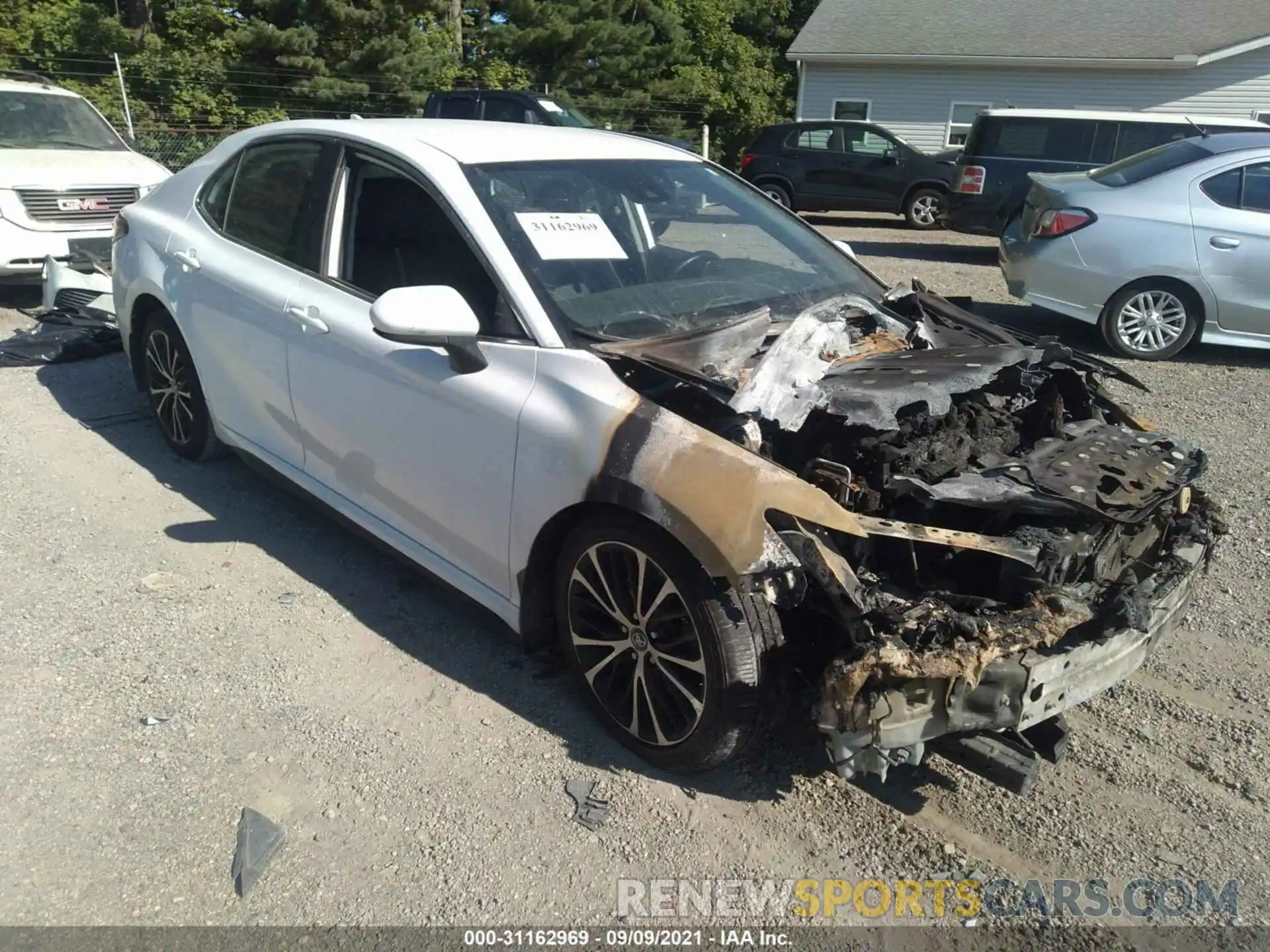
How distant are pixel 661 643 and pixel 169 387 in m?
3.35

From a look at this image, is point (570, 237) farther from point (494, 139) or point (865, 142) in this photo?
point (865, 142)

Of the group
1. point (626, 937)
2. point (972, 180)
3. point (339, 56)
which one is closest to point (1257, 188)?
point (972, 180)

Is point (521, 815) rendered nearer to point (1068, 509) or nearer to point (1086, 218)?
point (1068, 509)

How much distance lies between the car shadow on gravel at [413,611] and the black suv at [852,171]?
13.3 metres

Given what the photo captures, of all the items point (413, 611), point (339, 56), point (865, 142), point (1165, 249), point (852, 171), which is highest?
point (339, 56)

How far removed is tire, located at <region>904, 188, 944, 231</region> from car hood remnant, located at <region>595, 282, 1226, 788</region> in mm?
14146

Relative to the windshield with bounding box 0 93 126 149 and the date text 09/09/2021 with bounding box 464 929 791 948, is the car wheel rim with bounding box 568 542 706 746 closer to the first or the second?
the date text 09/09/2021 with bounding box 464 929 791 948

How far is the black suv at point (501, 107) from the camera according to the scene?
14.5 meters

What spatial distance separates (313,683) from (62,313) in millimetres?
5426

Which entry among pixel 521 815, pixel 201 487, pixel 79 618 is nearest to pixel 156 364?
pixel 201 487

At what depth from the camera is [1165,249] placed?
7.52m

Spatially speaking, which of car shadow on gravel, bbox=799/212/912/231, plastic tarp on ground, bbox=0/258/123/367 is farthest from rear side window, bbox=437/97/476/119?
plastic tarp on ground, bbox=0/258/123/367

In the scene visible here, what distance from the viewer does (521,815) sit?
2857 millimetres

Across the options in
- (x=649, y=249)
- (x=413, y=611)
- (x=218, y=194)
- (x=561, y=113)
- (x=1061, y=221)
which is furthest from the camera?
(x=561, y=113)
